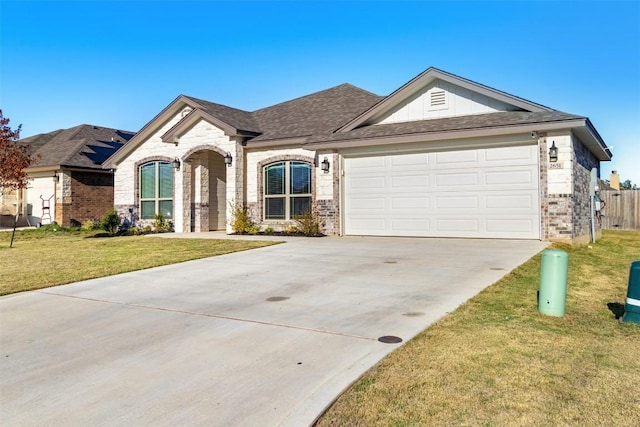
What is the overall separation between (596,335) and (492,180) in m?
9.19

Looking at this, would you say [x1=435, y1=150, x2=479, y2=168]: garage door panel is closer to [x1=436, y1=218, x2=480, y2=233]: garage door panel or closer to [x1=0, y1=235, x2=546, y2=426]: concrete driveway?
[x1=436, y1=218, x2=480, y2=233]: garage door panel

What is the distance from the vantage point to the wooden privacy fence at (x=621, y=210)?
22656mm

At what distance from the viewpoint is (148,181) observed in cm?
2077

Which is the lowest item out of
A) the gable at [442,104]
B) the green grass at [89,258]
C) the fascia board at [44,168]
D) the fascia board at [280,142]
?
the green grass at [89,258]

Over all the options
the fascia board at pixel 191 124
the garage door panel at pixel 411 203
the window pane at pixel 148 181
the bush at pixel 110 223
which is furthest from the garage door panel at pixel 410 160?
the bush at pixel 110 223

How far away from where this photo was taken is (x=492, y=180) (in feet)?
43.6

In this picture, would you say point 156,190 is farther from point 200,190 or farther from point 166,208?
point 200,190

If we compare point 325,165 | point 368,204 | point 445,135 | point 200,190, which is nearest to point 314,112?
point 325,165

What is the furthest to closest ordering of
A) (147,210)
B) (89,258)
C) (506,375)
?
(147,210), (89,258), (506,375)

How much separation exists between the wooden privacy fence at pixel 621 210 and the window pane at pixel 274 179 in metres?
16.8

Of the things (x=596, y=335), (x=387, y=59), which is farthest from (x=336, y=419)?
(x=387, y=59)

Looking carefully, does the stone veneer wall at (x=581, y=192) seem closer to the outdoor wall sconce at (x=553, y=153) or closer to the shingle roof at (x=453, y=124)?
the outdoor wall sconce at (x=553, y=153)

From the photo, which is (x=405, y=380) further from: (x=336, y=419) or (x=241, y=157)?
(x=241, y=157)

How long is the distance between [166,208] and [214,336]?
16.4m
